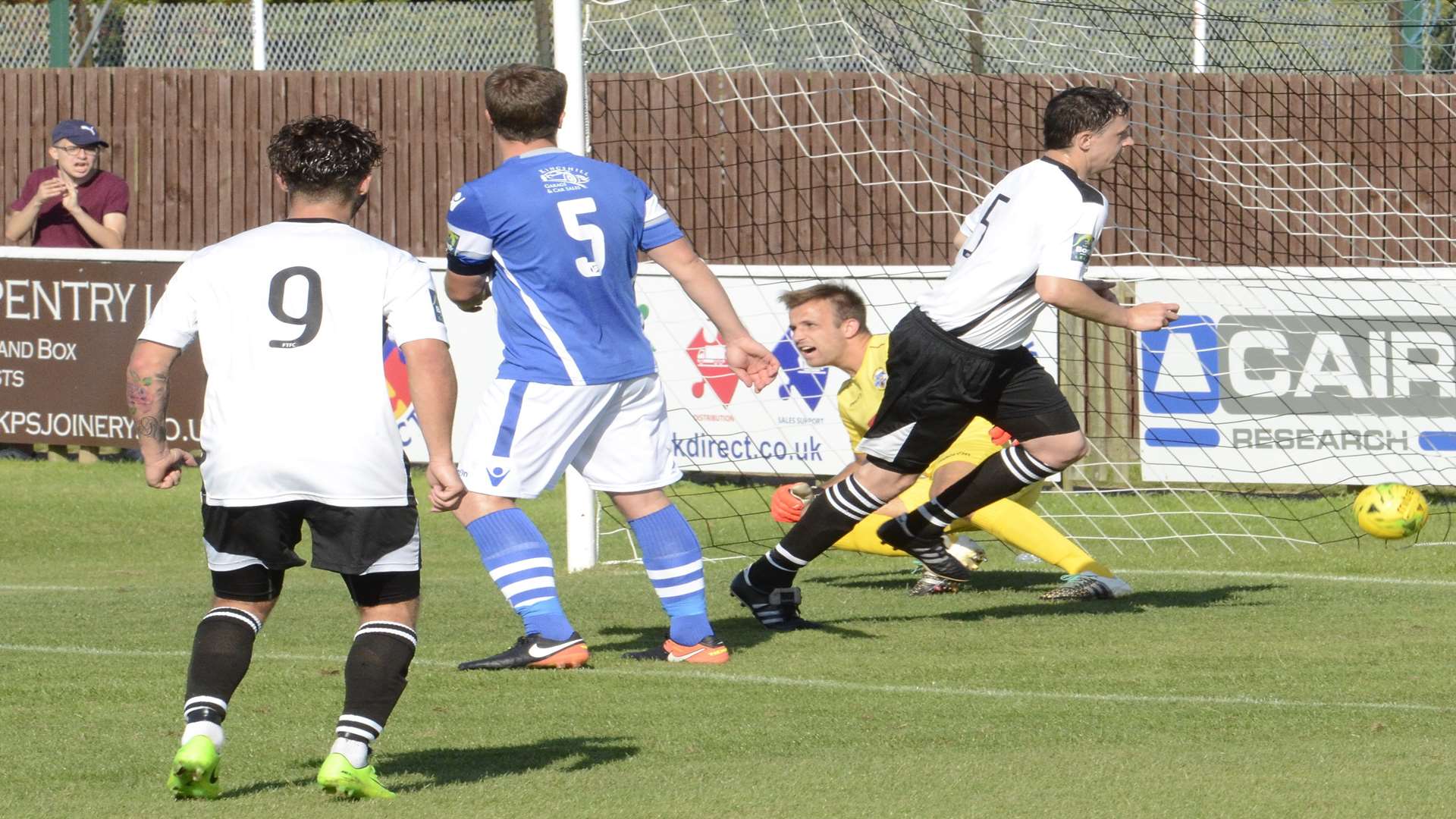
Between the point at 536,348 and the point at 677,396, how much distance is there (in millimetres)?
5724

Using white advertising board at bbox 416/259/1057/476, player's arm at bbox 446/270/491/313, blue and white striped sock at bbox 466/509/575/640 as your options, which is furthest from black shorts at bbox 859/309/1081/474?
white advertising board at bbox 416/259/1057/476

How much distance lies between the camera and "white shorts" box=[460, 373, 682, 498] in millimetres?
6074

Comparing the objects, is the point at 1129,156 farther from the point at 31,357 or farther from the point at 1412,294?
the point at 31,357

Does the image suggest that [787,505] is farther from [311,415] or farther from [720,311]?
[311,415]

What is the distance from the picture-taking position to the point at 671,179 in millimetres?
16047

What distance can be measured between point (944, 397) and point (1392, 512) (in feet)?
8.21

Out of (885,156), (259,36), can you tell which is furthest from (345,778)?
(259,36)

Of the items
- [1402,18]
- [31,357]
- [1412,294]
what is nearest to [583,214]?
[1412,294]

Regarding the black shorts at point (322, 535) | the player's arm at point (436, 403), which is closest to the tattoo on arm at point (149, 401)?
the black shorts at point (322, 535)

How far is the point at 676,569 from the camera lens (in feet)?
20.6

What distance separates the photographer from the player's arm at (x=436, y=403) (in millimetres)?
4324

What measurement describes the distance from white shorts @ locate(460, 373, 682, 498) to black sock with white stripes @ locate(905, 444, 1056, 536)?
4.37 feet

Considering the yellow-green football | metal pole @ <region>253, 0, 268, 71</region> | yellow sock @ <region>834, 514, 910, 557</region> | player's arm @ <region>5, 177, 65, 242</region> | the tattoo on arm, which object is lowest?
yellow sock @ <region>834, 514, 910, 557</region>

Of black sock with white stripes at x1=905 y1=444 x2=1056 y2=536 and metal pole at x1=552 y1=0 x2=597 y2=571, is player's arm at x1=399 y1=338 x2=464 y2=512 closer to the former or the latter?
black sock with white stripes at x1=905 y1=444 x2=1056 y2=536
